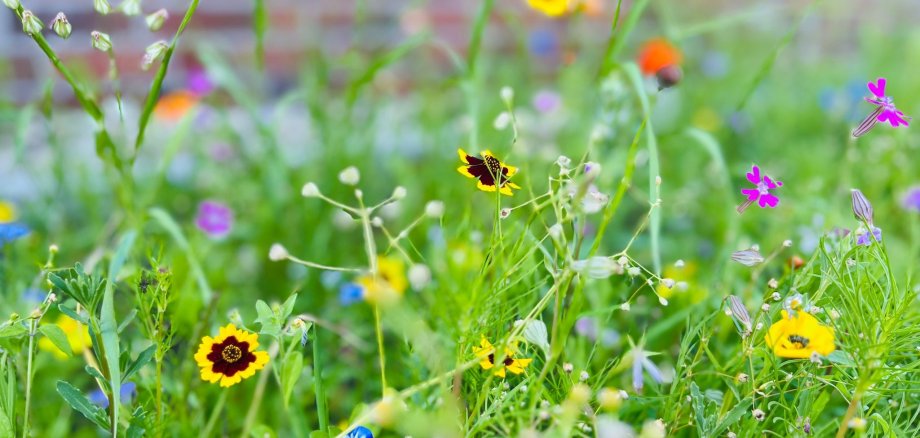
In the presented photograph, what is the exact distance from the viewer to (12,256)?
1069mm

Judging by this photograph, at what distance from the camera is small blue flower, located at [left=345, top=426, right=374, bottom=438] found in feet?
2.34

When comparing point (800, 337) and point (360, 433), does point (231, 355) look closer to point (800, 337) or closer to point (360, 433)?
point (360, 433)

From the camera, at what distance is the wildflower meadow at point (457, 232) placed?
0.70 meters

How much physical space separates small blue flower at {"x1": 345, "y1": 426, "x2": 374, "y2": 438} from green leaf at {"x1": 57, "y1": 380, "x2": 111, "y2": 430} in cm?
23

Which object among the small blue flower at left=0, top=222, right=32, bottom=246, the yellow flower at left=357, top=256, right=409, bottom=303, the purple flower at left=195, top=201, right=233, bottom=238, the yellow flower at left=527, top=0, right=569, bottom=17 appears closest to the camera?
the yellow flower at left=357, top=256, right=409, bottom=303

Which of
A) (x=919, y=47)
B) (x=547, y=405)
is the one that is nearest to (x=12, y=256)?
(x=547, y=405)

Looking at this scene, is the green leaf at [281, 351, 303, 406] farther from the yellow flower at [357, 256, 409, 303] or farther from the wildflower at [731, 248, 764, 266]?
the wildflower at [731, 248, 764, 266]

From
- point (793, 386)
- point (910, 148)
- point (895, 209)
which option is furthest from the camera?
point (910, 148)

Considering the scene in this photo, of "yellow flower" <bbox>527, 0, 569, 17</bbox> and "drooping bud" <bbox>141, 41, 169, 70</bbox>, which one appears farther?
"yellow flower" <bbox>527, 0, 569, 17</bbox>

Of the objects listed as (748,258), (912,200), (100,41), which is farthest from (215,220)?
(912,200)

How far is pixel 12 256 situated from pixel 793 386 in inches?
40.4

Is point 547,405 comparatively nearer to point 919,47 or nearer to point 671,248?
point 671,248

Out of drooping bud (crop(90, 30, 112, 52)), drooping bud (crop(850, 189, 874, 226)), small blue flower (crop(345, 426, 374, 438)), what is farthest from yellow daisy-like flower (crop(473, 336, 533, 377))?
drooping bud (crop(90, 30, 112, 52))

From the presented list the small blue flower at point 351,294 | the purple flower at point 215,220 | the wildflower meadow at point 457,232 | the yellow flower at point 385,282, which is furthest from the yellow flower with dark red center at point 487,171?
the purple flower at point 215,220
